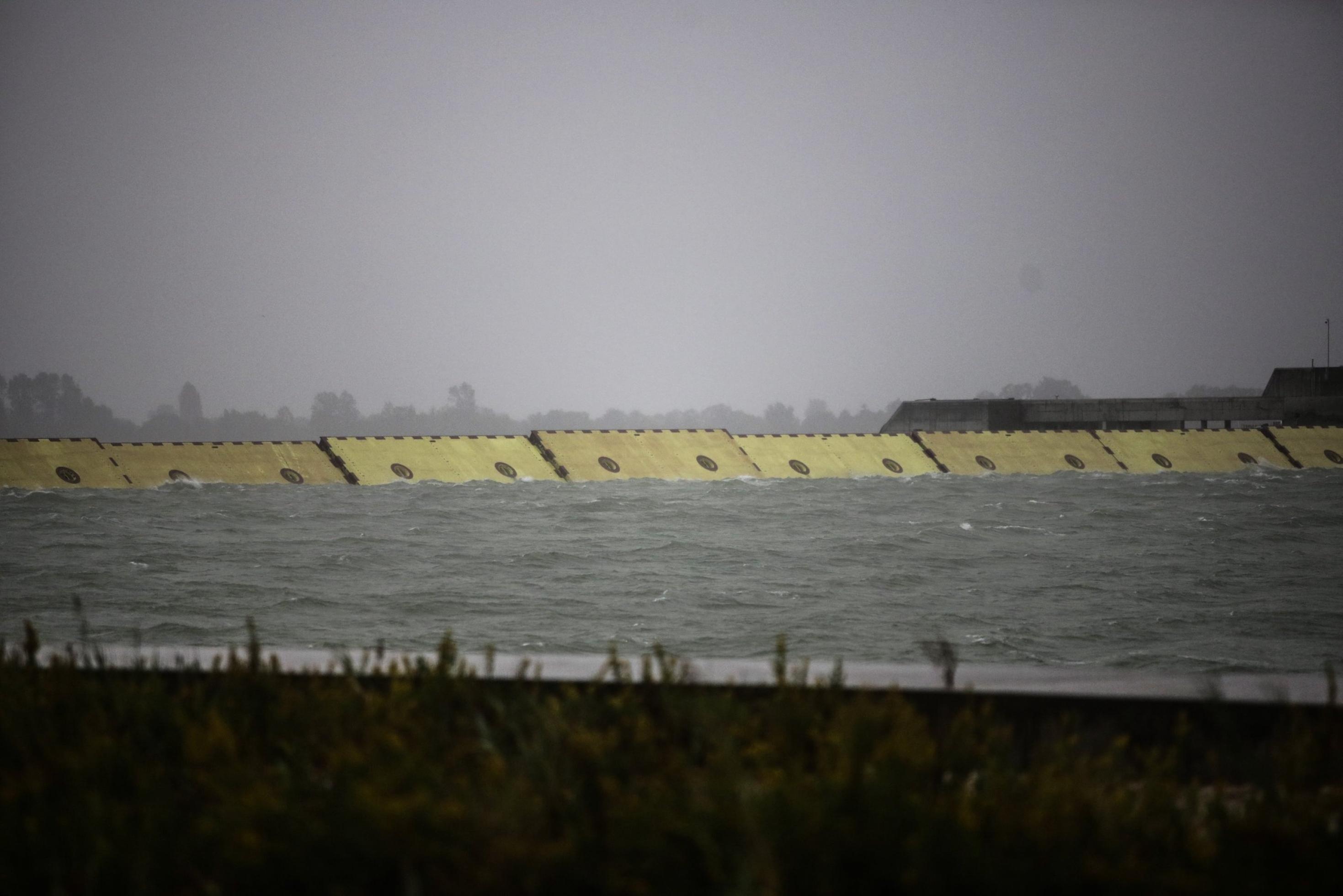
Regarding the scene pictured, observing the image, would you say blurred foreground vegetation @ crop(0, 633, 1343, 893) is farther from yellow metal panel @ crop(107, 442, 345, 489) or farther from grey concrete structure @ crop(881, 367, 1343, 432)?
grey concrete structure @ crop(881, 367, 1343, 432)

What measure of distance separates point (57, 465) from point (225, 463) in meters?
5.49

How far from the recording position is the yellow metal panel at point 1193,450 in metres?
54.1

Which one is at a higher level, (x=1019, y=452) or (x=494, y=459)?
(x=1019, y=452)

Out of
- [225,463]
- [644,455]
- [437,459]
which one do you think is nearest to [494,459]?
[437,459]

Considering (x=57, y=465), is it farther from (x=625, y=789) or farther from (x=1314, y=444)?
(x=1314, y=444)

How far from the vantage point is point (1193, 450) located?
55.6 metres

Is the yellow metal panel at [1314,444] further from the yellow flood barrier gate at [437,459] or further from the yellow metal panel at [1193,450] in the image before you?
the yellow flood barrier gate at [437,459]

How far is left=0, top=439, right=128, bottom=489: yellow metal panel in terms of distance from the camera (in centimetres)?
4106

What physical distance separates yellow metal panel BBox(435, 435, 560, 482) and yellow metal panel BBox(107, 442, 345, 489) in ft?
14.7

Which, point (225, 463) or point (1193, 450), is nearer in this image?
point (225, 463)

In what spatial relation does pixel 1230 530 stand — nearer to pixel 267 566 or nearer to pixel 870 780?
pixel 267 566

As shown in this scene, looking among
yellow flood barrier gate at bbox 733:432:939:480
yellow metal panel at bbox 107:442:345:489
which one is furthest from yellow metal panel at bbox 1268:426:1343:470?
yellow metal panel at bbox 107:442:345:489

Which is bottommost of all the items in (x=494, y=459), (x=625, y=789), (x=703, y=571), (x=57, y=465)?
(x=625, y=789)

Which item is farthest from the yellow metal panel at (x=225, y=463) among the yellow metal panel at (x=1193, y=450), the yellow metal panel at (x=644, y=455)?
the yellow metal panel at (x=1193, y=450)
